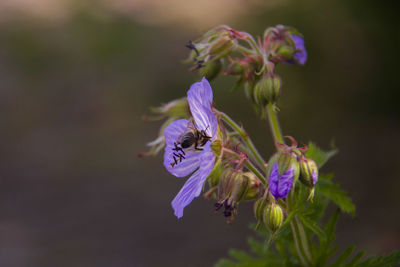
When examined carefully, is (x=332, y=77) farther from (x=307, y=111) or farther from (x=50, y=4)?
(x=50, y=4)

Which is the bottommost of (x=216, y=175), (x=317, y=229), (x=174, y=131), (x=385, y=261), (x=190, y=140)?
(x=385, y=261)

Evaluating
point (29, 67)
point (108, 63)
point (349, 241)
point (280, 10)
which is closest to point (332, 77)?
point (280, 10)

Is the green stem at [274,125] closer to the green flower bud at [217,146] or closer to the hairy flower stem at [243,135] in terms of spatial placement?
the hairy flower stem at [243,135]

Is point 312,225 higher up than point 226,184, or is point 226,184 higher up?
point 226,184

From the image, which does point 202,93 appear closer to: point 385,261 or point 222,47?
point 222,47

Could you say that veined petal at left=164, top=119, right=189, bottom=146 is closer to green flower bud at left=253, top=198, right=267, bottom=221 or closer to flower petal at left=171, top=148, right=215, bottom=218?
flower petal at left=171, top=148, right=215, bottom=218

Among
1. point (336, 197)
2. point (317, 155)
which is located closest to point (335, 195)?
point (336, 197)

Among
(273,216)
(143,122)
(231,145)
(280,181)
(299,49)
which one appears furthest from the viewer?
(143,122)
